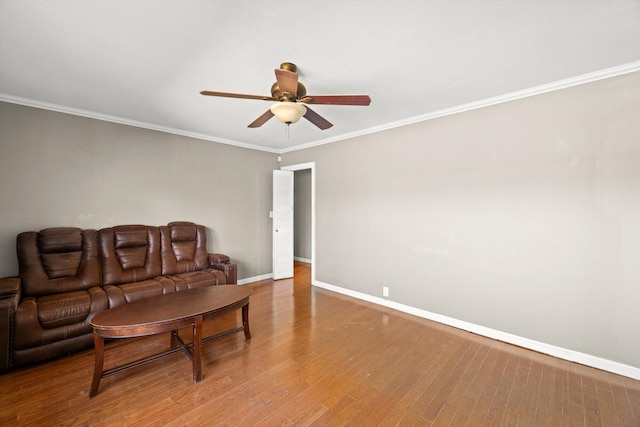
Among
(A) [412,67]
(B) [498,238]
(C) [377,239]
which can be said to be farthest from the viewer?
(C) [377,239]

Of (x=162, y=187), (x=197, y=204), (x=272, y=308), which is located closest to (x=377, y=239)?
(x=272, y=308)

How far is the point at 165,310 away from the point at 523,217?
3.56m

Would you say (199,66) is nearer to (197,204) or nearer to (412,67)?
(412,67)

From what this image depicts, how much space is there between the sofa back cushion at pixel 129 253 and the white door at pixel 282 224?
6.67ft

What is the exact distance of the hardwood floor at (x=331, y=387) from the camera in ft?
5.86

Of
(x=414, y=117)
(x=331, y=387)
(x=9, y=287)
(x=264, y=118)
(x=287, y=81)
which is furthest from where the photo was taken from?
(x=414, y=117)

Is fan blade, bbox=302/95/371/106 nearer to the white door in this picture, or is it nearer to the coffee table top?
the coffee table top

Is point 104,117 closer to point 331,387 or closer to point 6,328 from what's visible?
point 6,328

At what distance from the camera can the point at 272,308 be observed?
146 inches

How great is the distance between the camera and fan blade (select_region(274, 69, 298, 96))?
1773mm

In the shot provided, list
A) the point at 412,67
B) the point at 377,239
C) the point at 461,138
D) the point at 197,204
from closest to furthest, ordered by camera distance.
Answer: the point at 412,67 → the point at 461,138 → the point at 377,239 → the point at 197,204

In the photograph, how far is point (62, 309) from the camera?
8.14 ft

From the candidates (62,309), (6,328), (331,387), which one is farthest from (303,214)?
(6,328)

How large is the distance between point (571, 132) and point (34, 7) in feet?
13.9
